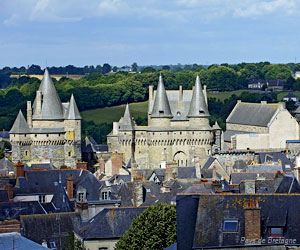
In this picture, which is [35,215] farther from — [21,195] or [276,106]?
[276,106]

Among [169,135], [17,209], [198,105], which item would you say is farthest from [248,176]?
[198,105]

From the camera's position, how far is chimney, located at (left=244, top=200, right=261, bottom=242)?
26.7 metres

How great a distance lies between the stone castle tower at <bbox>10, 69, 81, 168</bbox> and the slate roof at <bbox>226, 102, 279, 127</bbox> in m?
23.7

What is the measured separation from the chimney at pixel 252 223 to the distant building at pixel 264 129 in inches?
2876

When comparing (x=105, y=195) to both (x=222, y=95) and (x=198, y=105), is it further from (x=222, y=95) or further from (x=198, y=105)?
(x=222, y=95)

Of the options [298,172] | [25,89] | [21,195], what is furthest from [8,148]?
[298,172]

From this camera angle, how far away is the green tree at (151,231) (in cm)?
3644

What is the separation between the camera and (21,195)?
53.2 metres

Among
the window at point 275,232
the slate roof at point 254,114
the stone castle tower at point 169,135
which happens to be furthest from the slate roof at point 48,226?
the slate roof at point 254,114

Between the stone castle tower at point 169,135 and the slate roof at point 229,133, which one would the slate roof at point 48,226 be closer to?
the stone castle tower at point 169,135

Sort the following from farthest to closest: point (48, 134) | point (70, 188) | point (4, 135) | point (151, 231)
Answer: point (4, 135), point (48, 134), point (70, 188), point (151, 231)

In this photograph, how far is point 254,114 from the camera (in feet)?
371

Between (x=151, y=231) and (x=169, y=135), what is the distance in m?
61.8

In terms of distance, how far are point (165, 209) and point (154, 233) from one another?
146 cm
